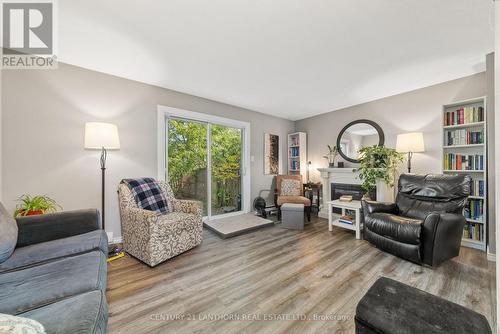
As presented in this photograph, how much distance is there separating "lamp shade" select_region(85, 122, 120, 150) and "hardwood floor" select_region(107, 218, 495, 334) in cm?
134

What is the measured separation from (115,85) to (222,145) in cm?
193

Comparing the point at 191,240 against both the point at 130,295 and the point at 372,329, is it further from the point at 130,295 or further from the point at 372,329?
the point at 372,329

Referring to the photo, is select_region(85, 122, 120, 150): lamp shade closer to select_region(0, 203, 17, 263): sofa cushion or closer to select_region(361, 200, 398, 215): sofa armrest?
select_region(0, 203, 17, 263): sofa cushion

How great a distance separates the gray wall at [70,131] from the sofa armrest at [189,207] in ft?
2.31

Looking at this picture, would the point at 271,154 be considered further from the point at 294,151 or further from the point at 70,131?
the point at 70,131

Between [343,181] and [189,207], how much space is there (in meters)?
2.96

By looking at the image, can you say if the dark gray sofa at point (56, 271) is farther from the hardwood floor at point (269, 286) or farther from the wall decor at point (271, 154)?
the wall decor at point (271, 154)

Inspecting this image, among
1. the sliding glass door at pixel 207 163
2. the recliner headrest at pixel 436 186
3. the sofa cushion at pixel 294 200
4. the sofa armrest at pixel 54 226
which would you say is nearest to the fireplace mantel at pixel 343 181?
the recliner headrest at pixel 436 186

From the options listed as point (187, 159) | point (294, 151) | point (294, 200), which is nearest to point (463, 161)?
point (294, 200)

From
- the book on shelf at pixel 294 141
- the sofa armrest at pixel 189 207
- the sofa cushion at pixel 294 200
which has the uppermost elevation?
the book on shelf at pixel 294 141

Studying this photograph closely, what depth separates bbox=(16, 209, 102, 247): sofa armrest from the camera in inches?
61.0

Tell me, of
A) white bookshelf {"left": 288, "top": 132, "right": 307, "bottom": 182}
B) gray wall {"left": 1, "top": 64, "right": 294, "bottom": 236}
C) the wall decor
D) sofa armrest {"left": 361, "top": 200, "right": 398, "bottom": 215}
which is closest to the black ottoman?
sofa armrest {"left": 361, "top": 200, "right": 398, "bottom": 215}

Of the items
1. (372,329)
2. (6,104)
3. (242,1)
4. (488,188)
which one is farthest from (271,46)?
(488,188)

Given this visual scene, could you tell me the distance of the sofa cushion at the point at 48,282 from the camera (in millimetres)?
918
